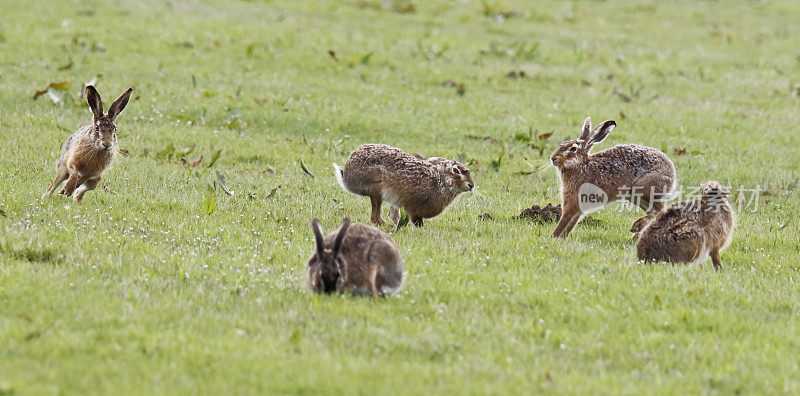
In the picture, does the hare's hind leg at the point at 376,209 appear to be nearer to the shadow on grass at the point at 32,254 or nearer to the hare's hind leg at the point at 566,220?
the hare's hind leg at the point at 566,220

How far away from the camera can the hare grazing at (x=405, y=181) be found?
12.8 m

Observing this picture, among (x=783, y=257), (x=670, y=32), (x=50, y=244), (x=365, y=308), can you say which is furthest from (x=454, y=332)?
(x=670, y=32)

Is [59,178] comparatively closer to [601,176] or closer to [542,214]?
[542,214]

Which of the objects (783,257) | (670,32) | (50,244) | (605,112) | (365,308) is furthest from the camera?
(670,32)

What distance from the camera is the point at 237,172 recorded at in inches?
623

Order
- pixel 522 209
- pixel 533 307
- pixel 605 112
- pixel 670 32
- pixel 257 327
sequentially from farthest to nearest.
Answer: pixel 670 32
pixel 605 112
pixel 522 209
pixel 533 307
pixel 257 327

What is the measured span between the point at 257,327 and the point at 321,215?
5251 millimetres

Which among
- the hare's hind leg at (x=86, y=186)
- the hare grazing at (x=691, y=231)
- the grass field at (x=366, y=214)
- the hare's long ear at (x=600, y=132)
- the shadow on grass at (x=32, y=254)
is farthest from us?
the hare's hind leg at (x=86, y=186)

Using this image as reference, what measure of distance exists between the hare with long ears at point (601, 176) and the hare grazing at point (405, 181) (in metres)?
1.40

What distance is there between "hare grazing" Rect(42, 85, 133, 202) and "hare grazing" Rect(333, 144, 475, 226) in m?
3.48

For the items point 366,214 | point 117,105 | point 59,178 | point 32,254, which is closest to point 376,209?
point 366,214

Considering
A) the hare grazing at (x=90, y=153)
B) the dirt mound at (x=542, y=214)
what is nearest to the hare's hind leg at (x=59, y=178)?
the hare grazing at (x=90, y=153)

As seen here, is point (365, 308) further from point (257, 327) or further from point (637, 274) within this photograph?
point (637, 274)

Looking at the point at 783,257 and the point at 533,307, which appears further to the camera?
the point at 783,257
